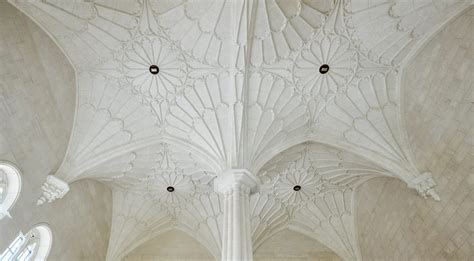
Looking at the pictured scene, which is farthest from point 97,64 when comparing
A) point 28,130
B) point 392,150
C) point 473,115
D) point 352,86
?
point 473,115

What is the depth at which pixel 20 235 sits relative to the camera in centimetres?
958

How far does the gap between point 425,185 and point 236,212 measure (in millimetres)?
5636

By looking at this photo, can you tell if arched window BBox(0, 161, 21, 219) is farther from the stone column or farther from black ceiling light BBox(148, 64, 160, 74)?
the stone column

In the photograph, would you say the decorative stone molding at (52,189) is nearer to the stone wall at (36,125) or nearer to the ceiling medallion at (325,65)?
the stone wall at (36,125)

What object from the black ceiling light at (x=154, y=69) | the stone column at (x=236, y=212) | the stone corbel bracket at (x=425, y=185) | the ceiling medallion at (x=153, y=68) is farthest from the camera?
the black ceiling light at (x=154, y=69)

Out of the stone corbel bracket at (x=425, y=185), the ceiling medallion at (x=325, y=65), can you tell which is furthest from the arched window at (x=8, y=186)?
the stone corbel bracket at (x=425, y=185)

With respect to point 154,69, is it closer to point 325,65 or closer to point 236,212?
point 236,212

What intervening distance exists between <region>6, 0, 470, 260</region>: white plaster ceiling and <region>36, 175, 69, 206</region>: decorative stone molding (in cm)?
57

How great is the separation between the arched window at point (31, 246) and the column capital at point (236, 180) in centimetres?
532

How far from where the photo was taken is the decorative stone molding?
1010cm

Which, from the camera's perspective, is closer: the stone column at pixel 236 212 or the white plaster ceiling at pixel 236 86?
the stone column at pixel 236 212

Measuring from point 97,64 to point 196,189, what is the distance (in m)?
6.18

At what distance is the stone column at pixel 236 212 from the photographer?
8.68 m

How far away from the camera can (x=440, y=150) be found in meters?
10.3
